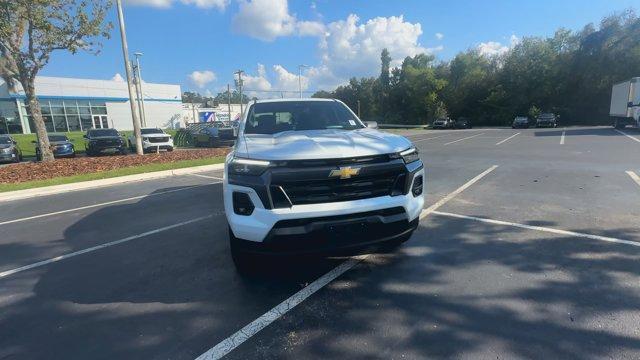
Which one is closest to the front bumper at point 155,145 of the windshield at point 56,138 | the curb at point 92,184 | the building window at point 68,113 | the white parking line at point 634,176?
the windshield at point 56,138

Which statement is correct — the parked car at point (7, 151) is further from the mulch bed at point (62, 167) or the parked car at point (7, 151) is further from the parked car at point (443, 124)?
the parked car at point (443, 124)

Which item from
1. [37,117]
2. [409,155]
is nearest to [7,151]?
[37,117]

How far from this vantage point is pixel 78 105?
41.1m

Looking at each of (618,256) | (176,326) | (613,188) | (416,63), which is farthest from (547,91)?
(176,326)

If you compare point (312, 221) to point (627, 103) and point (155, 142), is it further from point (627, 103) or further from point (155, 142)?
point (627, 103)

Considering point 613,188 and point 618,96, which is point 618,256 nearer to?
point 613,188

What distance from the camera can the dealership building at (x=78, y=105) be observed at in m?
36.6

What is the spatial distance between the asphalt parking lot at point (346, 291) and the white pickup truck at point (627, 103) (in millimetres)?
23478

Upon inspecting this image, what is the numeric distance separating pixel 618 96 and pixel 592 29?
3044 centimetres

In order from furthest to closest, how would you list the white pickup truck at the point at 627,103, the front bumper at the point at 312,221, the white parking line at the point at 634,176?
the white pickup truck at the point at 627,103 → the white parking line at the point at 634,176 → the front bumper at the point at 312,221

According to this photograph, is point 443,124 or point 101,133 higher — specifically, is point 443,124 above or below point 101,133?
below

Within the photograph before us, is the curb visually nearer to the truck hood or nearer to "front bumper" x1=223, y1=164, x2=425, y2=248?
the truck hood

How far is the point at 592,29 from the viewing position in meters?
49.0

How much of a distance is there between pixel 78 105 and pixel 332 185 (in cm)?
4783
